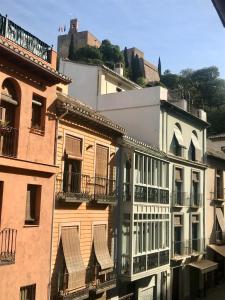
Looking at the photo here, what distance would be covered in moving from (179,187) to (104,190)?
29.9 ft

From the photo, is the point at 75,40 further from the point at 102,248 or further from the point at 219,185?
the point at 102,248

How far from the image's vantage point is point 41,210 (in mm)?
14266

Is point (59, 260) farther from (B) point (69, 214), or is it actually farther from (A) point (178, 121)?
(A) point (178, 121)

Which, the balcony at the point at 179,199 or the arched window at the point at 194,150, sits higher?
the arched window at the point at 194,150

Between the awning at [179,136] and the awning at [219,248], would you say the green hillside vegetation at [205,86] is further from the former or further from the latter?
the awning at [179,136]

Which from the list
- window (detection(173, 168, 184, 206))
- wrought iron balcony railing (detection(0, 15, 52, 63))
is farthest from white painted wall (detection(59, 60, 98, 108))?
wrought iron balcony railing (detection(0, 15, 52, 63))

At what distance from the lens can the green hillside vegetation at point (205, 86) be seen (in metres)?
71.3

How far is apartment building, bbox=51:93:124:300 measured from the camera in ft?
50.2

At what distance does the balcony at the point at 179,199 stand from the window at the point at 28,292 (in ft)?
42.1

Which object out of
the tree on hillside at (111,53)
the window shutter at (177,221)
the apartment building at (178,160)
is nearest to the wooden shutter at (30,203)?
the apartment building at (178,160)

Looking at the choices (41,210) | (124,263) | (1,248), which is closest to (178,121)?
(124,263)

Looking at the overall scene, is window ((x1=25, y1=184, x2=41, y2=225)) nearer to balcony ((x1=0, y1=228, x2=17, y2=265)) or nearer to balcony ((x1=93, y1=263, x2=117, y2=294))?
balcony ((x1=0, y1=228, x2=17, y2=265))

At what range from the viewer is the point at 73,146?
16625mm

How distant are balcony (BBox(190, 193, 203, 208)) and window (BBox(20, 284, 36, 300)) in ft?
52.2
